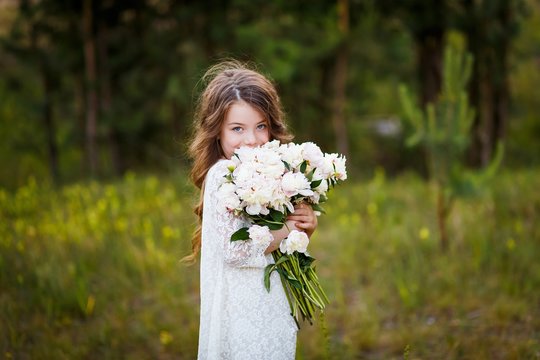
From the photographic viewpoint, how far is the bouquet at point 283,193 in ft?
7.72

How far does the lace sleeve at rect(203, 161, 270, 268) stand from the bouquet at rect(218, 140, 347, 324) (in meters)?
0.04

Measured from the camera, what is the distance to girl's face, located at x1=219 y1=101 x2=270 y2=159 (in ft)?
8.85

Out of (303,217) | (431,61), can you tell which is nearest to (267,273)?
(303,217)

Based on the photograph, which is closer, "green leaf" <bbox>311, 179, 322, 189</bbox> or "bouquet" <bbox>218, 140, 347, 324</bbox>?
"bouquet" <bbox>218, 140, 347, 324</bbox>

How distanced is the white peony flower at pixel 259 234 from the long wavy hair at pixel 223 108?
60 cm

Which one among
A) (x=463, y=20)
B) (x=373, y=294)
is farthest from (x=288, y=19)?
(x=373, y=294)

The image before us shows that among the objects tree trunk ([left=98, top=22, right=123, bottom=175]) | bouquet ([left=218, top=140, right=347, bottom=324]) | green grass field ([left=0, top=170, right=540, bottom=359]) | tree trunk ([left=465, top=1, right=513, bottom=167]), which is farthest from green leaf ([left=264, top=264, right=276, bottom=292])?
tree trunk ([left=98, top=22, right=123, bottom=175])

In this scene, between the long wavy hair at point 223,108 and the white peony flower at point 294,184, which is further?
the long wavy hair at point 223,108

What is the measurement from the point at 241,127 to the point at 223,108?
5.2 inches

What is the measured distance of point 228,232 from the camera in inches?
98.7

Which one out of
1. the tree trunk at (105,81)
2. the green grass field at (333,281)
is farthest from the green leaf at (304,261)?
the tree trunk at (105,81)

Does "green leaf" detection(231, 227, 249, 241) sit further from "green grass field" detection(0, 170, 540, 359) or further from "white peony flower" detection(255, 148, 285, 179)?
"green grass field" detection(0, 170, 540, 359)

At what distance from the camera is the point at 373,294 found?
17.2ft

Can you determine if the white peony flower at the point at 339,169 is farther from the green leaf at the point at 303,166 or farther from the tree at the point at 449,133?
the tree at the point at 449,133
